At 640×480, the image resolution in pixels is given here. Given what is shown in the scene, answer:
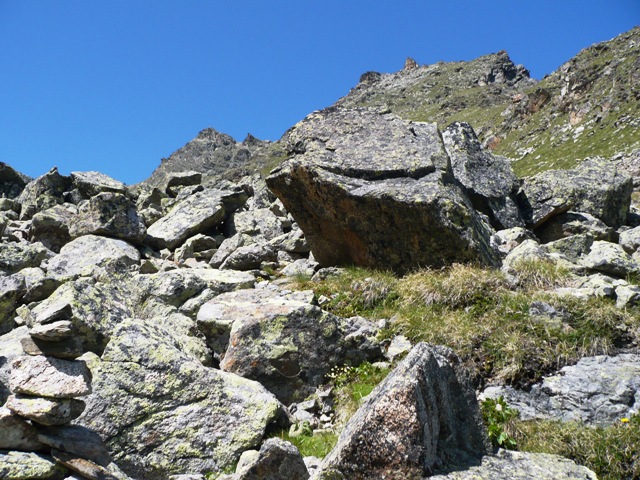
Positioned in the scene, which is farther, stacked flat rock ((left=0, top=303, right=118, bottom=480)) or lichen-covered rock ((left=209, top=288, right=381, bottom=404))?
lichen-covered rock ((left=209, top=288, right=381, bottom=404))

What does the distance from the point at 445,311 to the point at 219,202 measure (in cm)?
1185

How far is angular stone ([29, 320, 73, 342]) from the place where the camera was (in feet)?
23.4

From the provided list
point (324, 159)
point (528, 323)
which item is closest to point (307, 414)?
point (528, 323)

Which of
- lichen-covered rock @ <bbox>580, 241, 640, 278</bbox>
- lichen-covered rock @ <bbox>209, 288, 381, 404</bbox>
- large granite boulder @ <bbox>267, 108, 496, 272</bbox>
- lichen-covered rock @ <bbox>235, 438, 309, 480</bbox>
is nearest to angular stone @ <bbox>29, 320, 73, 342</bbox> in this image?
lichen-covered rock @ <bbox>235, 438, 309, 480</bbox>

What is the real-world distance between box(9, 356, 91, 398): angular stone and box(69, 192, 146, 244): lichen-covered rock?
12.2 m

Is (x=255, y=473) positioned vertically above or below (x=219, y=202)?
below

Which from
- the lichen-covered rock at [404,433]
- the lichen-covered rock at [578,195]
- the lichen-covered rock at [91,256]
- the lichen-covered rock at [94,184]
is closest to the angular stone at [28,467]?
the lichen-covered rock at [404,433]

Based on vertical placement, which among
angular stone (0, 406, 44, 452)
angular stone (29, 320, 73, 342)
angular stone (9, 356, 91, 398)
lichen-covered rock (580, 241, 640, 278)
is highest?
lichen-covered rock (580, 241, 640, 278)

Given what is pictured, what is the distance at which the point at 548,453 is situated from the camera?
23.9ft

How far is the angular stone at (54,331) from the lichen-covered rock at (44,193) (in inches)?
777

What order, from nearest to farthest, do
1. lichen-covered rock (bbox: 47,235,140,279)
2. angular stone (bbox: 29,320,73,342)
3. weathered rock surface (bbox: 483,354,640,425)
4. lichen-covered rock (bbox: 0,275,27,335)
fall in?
angular stone (bbox: 29,320,73,342) → weathered rock surface (bbox: 483,354,640,425) → lichen-covered rock (bbox: 0,275,27,335) → lichen-covered rock (bbox: 47,235,140,279)

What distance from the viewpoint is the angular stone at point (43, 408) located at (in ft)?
20.4

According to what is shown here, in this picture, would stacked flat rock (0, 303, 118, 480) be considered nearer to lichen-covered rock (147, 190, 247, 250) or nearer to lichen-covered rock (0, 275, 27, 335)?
lichen-covered rock (0, 275, 27, 335)

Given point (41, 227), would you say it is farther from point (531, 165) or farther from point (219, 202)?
point (531, 165)
